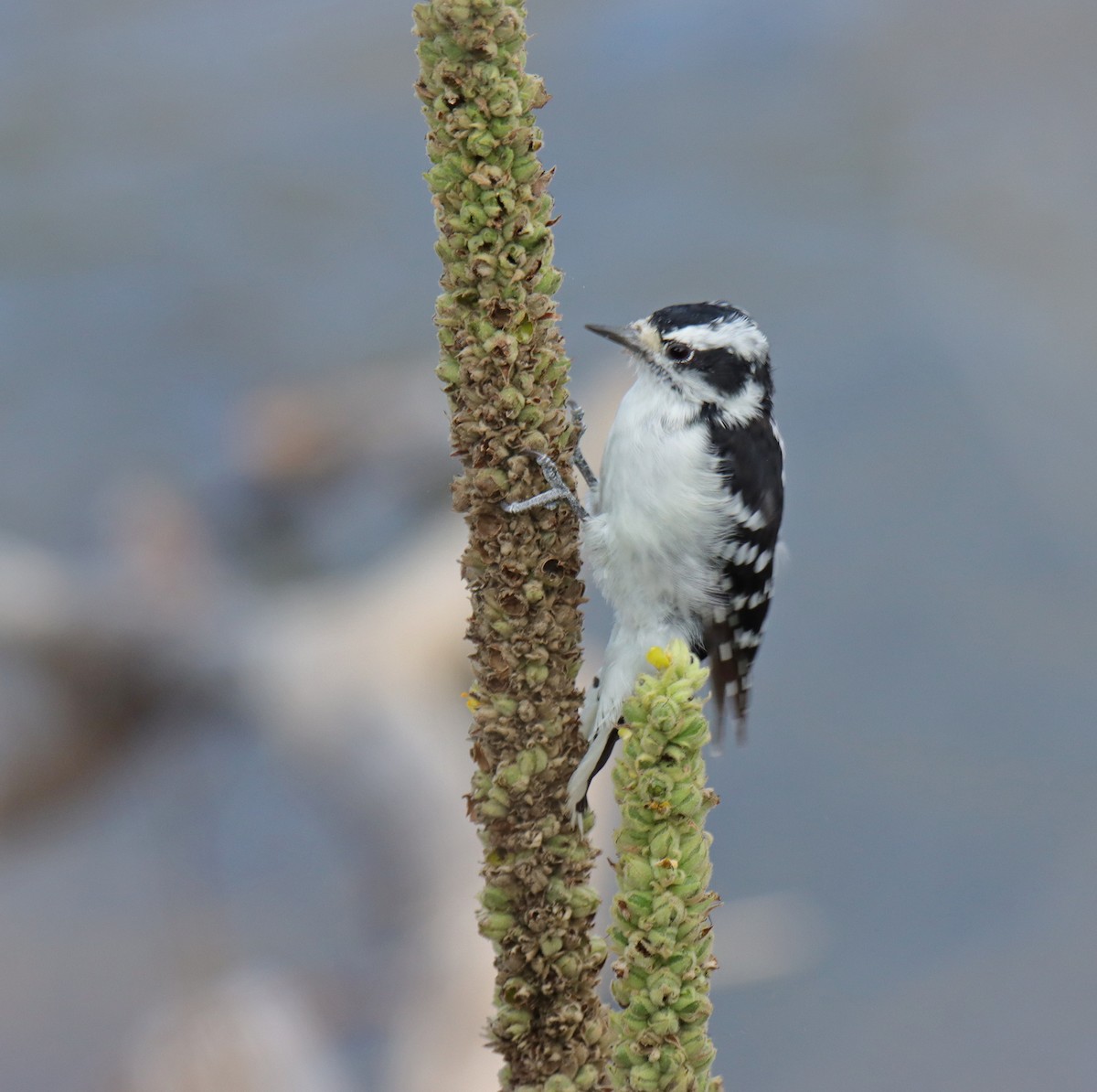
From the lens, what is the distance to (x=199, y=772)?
9.51ft

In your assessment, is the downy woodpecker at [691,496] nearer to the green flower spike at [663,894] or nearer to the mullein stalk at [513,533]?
the mullein stalk at [513,533]

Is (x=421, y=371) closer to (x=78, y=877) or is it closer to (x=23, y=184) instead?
(x=23, y=184)

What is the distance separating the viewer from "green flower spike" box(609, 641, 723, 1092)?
893mm

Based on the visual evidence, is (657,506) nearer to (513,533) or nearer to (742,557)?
(742,557)

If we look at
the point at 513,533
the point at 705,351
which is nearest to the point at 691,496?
the point at 705,351

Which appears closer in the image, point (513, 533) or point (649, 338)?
point (513, 533)

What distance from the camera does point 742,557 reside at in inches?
78.7

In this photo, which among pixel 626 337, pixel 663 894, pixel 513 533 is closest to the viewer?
pixel 663 894

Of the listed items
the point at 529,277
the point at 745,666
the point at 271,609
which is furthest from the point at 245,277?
the point at 529,277

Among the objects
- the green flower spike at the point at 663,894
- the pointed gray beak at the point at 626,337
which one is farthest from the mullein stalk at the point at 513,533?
the pointed gray beak at the point at 626,337

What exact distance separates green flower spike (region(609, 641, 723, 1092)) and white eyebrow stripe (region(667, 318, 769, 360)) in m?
1.09

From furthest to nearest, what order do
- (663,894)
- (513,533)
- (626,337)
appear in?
(626,337), (513,533), (663,894)

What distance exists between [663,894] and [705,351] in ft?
3.91

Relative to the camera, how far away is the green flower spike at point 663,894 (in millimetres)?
893
